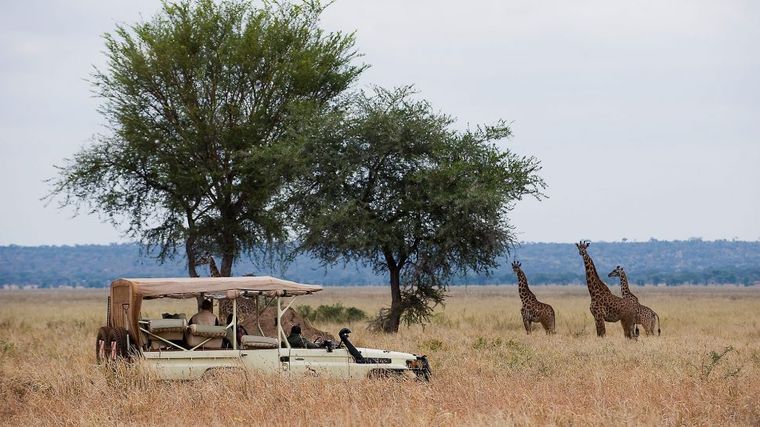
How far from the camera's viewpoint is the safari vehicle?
15695 millimetres

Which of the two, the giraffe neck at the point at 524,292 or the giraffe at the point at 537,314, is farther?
the giraffe neck at the point at 524,292

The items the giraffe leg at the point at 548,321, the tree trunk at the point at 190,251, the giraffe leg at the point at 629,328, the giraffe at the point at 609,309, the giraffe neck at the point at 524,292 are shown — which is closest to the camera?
the giraffe leg at the point at 629,328

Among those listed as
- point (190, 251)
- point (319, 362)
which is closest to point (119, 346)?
point (319, 362)

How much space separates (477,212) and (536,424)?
17.5 m

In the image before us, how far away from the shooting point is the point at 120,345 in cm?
1576

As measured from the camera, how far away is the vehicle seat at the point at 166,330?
51.9ft

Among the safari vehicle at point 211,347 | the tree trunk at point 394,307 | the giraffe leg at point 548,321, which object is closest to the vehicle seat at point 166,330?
the safari vehicle at point 211,347

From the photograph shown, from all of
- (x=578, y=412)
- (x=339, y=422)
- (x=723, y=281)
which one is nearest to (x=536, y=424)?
(x=578, y=412)

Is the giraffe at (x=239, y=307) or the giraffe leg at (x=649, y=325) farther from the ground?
the giraffe at (x=239, y=307)

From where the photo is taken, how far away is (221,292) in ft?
52.9

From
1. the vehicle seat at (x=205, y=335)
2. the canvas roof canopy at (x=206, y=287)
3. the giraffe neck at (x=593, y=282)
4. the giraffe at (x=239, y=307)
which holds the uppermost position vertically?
the giraffe neck at (x=593, y=282)

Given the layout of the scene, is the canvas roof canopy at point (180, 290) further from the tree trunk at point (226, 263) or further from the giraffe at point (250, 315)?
the tree trunk at point (226, 263)

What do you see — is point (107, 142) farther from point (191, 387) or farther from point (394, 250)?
point (191, 387)

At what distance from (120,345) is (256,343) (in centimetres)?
189
